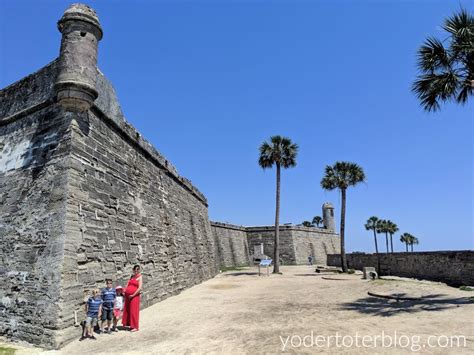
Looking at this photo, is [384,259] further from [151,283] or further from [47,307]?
[47,307]

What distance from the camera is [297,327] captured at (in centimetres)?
643

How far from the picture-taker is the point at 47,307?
584 cm

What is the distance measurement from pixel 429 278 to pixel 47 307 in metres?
17.5

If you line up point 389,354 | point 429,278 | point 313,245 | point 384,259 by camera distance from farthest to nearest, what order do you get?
point 313,245 → point 384,259 → point 429,278 → point 389,354

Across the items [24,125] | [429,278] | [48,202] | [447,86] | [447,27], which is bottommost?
[429,278]

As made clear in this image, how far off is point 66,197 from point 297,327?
5381mm

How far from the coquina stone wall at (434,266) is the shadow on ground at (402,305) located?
5731 millimetres

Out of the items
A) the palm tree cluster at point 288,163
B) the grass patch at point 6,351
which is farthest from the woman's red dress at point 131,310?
the palm tree cluster at point 288,163

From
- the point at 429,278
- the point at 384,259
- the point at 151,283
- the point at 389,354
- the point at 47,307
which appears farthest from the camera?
the point at 384,259

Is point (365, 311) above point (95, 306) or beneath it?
beneath

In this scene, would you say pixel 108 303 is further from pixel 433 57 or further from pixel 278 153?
pixel 278 153

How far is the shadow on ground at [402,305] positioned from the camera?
25.6ft

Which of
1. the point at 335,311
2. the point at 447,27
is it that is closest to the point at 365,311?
the point at 335,311

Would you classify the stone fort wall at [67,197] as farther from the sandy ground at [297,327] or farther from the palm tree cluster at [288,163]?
the palm tree cluster at [288,163]
